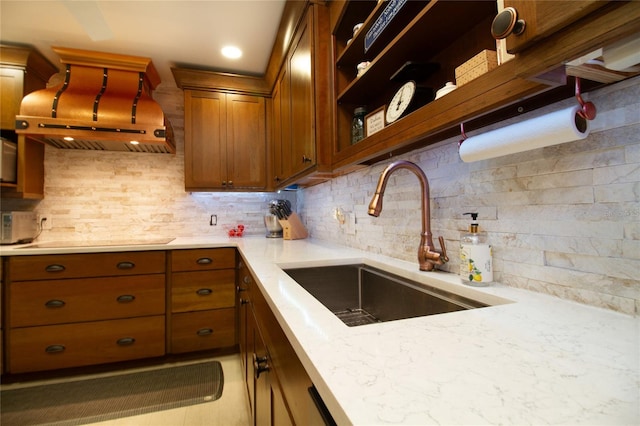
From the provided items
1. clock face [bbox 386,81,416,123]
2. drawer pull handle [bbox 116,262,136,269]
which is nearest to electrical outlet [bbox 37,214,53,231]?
drawer pull handle [bbox 116,262,136,269]

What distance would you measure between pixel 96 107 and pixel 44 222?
118cm

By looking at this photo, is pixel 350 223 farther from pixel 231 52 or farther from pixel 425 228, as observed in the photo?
pixel 231 52

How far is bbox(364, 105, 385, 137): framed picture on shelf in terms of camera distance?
122 cm

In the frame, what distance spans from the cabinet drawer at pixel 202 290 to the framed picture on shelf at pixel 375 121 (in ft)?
5.49

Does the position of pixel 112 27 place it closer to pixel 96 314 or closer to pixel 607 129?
pixel 96 314

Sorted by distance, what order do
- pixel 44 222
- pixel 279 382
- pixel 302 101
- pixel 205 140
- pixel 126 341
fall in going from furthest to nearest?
pixel 205 140 → pixel 44 222 → pixel 126 341 → pixel 302 101 → pixel 279 382

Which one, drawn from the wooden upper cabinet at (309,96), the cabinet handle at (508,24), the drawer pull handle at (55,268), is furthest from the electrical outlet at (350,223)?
the drawer pull handle at (55,268)

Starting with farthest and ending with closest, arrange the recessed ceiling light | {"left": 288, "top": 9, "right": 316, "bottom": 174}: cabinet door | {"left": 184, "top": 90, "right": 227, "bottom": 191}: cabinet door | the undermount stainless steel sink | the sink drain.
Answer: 1. {"left": 184, "top": 90, "right": 227, "bottom": 191}: cabinet door
2. the recessed ceiling light
3. {"left": 288, "top": 9, "right": 316, "bottom": 174}: cabinet door
4. the sink drain
5. the undermount stainless steel sink

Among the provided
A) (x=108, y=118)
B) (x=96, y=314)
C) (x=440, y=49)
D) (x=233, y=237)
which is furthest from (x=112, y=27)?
(x=440, y=49)

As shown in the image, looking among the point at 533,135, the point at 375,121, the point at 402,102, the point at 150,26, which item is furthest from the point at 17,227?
the point at 533,135

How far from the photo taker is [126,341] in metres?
2.15

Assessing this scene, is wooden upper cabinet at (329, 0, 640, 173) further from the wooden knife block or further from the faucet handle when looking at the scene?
the wooden knife block

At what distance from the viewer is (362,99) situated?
59.7 inches

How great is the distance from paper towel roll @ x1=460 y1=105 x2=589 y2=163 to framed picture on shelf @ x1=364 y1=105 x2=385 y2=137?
18.2 inches
